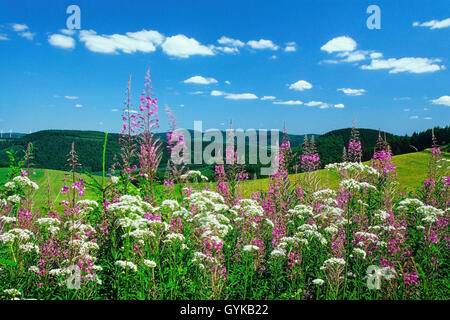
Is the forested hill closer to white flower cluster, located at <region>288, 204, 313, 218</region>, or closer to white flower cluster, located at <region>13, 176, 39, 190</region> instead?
white flower cluster, located at <region>288, 204, 313, 218</region>

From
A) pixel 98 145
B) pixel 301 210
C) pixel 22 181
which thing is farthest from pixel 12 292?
pixel 98 145

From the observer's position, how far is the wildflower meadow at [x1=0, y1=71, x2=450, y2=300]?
4.43 metres

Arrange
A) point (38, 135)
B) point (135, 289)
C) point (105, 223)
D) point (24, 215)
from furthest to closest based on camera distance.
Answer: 1. point (38, 135)
2. point (24, 215)
3. point (105, 223)
4. point (135, 289)

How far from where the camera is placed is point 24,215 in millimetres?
6391

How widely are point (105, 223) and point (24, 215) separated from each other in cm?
212

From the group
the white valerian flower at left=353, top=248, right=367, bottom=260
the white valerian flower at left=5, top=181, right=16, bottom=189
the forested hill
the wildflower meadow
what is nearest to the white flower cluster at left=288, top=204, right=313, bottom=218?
the wildflower meadow

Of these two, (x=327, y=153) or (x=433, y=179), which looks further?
(x=327, y=153)

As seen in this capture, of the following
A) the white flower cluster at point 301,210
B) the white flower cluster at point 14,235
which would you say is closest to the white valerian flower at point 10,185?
the white flower cluster at point 14,235

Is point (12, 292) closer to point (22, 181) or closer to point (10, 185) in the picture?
point (22, 181)

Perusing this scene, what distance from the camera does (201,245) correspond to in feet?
15.7

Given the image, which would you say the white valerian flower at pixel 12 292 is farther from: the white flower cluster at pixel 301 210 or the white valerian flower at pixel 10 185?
the white flower cluster at pixel 301 210
